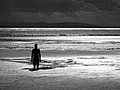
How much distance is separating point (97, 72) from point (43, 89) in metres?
6.30

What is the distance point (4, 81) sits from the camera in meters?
14.2

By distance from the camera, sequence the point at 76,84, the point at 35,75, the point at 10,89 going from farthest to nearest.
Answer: the point at 35,75 → the point at 76,84 → the point at 10,89

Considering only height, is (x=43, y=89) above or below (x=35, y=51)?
below

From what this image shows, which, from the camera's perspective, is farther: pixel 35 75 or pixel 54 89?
pixel 35 75

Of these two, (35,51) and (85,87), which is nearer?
(85,87)

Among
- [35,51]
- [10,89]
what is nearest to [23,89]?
[10,89]

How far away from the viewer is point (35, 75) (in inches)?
648

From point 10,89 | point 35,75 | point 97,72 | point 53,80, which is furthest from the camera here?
point 97,72

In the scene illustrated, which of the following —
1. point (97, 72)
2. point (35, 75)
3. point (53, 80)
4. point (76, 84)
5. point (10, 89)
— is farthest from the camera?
point (97, 72)

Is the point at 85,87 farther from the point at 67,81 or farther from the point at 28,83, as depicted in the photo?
the point at 28,83

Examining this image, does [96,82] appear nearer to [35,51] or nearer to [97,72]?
[97,72]

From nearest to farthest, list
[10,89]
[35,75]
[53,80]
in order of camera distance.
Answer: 1. [10,89]
2. [53,80]
3. [35,75]

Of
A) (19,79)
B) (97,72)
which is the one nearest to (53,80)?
(19,79)

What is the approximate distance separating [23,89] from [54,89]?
1.41m
